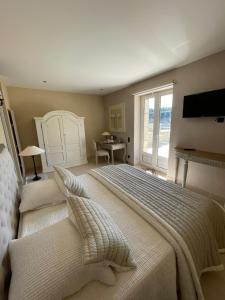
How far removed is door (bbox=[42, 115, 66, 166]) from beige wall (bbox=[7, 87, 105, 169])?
61 cm

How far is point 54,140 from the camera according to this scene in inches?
148

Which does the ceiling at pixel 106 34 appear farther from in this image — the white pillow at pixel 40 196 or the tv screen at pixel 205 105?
the white pillow at pixel 40 196

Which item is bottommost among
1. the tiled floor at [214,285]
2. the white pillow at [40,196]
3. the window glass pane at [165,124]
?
the tiled floor at [214,285]

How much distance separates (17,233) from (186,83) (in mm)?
3252

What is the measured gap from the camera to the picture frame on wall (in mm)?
4185

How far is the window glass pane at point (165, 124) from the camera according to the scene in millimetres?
3052

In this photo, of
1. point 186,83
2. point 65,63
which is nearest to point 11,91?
point 65,63

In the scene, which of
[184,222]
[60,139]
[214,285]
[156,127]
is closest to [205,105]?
[156,127]

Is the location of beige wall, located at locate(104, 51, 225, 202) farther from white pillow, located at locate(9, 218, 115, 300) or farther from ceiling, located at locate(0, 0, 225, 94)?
white pillow, located at locate(9, 218, 115, 300)

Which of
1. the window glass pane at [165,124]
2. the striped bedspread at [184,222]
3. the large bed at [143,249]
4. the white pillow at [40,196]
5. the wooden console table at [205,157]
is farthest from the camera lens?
the window glass pane at [165,124]

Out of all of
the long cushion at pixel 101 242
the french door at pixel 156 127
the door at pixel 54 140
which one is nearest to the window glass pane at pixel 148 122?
the french door at pixel 156 127

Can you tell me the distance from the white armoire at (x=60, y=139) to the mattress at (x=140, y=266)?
2739mm

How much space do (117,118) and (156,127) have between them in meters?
1.49

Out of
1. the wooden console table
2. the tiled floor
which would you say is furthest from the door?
the tiled floor
